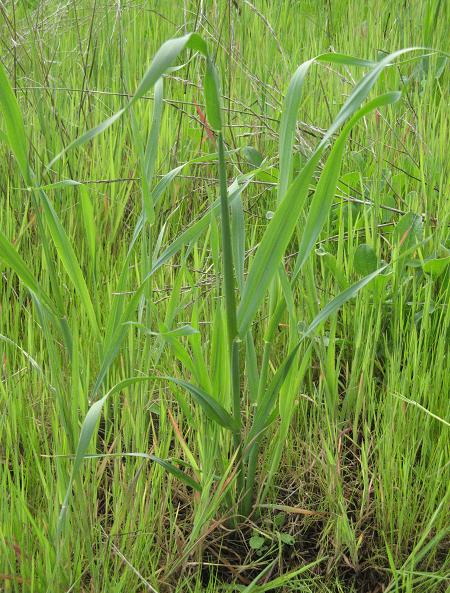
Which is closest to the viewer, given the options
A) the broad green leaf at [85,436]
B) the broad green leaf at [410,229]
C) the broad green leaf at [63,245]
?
the broad green leaf at [85,436]

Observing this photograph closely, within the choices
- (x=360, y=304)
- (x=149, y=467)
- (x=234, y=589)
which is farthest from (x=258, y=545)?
(x=360, y=304)

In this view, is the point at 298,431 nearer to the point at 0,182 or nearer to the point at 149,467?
the point at 149,467

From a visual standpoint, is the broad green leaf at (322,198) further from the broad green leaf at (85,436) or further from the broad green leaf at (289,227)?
the broad green leaf at (85,436)

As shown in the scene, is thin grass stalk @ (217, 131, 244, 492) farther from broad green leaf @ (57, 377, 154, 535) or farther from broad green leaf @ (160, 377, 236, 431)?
broad green leaf @ (57, 377, 154, 535)

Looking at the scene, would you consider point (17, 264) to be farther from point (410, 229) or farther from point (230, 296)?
point (410, 229)

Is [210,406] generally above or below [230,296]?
below

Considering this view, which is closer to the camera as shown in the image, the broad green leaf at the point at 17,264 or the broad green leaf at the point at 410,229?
the broad green leaf at the point at 17,264

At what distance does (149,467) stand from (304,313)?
1.30ft

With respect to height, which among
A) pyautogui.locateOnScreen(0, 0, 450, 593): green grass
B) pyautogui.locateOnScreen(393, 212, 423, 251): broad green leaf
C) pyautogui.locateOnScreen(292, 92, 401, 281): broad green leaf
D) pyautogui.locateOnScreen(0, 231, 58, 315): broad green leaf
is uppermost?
pyautogui.locateOnScreen(292, 92, 401, 281): broad green leaf

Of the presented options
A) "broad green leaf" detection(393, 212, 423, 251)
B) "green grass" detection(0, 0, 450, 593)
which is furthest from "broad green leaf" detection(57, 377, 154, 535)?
"broad green leaf" detection(393, 212, 423, 251)

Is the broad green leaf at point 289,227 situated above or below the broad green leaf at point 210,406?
above

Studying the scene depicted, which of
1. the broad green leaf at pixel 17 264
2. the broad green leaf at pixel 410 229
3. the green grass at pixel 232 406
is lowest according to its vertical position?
the green grass at pixel 232 406

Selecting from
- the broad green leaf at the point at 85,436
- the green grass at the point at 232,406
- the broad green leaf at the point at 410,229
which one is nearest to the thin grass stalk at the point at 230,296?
the green grass at the point at 232,406

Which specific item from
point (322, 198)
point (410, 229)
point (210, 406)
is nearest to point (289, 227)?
point (322, 198)
